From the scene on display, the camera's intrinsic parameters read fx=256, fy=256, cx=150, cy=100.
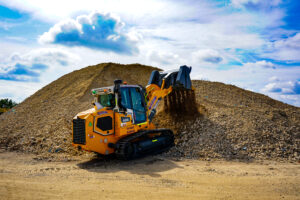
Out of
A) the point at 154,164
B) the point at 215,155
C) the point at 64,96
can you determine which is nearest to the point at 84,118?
the point at 154,164

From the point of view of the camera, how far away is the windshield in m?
10.0

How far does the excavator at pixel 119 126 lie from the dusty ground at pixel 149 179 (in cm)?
62

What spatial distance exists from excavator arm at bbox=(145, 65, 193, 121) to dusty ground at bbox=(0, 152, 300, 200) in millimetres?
2918

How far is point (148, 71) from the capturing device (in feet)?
86.4

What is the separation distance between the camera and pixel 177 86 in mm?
12562

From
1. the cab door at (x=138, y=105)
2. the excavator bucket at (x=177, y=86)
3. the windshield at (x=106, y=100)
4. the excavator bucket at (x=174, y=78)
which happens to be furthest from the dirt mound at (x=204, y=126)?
the windshield at (x=106, y=100)

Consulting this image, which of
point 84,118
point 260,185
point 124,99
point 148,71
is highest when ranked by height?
point 148,71

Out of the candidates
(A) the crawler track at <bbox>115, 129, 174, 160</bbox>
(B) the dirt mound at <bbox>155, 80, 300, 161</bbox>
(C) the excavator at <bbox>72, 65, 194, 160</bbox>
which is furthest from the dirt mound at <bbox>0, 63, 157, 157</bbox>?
(B) the dirt mound at <bbox>155, 80, 300, 161</bbox>

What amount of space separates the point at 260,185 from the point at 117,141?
5.22 meters

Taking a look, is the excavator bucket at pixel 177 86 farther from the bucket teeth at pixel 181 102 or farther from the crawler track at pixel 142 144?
the crawler track at pixel 142 144

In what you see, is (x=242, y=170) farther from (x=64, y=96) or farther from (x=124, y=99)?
(x=64, y=96)

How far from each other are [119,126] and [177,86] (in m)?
4.04

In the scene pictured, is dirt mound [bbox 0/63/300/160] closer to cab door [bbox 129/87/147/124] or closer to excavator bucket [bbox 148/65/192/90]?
excavator bucket [bbox 148/65/192/90]

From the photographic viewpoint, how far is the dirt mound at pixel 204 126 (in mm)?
11250
